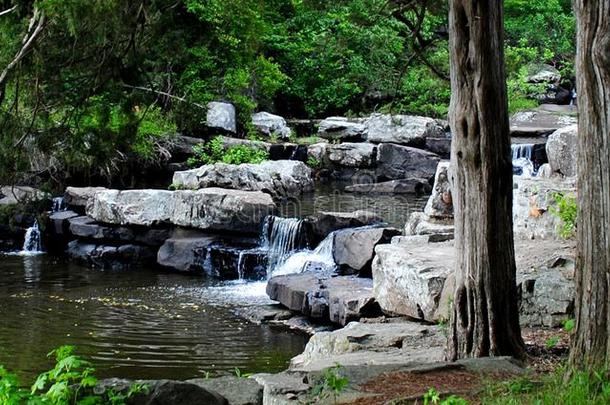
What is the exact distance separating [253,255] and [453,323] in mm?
10075

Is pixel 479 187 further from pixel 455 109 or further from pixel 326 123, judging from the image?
pixel 326 123

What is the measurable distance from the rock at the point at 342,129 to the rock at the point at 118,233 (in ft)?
33.7

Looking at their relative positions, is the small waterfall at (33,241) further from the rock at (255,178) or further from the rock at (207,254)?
the rock at (207,254)

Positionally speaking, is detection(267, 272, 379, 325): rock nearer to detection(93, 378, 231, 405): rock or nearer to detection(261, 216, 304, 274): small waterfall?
detection(261, 216, 304, 274): small waterfall

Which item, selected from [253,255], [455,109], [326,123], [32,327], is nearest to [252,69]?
[326,123]

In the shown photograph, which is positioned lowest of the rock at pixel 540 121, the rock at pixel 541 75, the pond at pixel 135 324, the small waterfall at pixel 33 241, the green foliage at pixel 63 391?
the pond at pixel 135 324

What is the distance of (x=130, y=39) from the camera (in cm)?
926

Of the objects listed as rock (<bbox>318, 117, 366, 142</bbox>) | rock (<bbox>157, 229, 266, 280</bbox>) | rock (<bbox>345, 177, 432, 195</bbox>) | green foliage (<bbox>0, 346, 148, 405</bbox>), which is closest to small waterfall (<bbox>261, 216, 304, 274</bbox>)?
rock (<bbox>157, 229, 266, 280</bbox>)

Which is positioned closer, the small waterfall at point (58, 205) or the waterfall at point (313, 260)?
the waterfall at point (313, 260)

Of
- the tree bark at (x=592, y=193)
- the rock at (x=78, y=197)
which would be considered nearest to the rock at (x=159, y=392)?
the tree bark at (x=592, y=193)

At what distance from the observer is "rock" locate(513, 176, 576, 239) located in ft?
31.9

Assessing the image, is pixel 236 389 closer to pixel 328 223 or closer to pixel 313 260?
pixel 313 260

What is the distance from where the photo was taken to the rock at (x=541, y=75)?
95.5ft

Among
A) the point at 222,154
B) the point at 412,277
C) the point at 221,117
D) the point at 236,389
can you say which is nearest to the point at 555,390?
the point at 236,389
